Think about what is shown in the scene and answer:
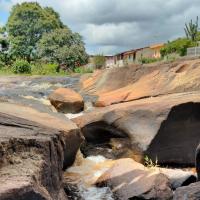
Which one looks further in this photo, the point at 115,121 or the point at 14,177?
the point at 115,121

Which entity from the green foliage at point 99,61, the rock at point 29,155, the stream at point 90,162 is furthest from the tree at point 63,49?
the rock at point 29,155

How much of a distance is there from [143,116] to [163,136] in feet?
1.69

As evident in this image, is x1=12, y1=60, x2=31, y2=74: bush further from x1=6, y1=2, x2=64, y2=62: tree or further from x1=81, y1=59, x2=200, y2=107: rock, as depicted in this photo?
x1=6, y1=2, x2=64, y2=62: tree

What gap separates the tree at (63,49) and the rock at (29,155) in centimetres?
2747

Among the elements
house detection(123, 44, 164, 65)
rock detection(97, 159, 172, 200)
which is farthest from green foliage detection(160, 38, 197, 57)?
rock detection(97, 159, 172, 200)

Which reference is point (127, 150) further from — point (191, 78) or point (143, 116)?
point (191, 78)

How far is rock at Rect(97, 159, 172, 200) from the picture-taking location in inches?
270

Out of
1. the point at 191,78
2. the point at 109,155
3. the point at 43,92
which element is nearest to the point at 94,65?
the point at 43,92

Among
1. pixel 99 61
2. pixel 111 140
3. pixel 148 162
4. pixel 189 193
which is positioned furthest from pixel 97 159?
pixel 99 61

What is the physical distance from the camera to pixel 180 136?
920 centimetres

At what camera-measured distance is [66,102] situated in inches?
473

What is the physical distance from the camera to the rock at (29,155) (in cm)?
410

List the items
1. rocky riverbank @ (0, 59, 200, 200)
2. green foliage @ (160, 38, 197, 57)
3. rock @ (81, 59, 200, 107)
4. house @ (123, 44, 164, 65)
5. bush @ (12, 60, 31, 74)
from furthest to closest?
house @ (123, 44, 164, 65), green foliage @ (160, 38, 197, 57), bush @ (12, 60, 31, 74), rock @ (81, 59, 200, 107), rocky riverbank @ (0, 59, 200, 200)

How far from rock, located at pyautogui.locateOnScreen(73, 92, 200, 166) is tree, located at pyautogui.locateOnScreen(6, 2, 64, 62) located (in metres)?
30.5
